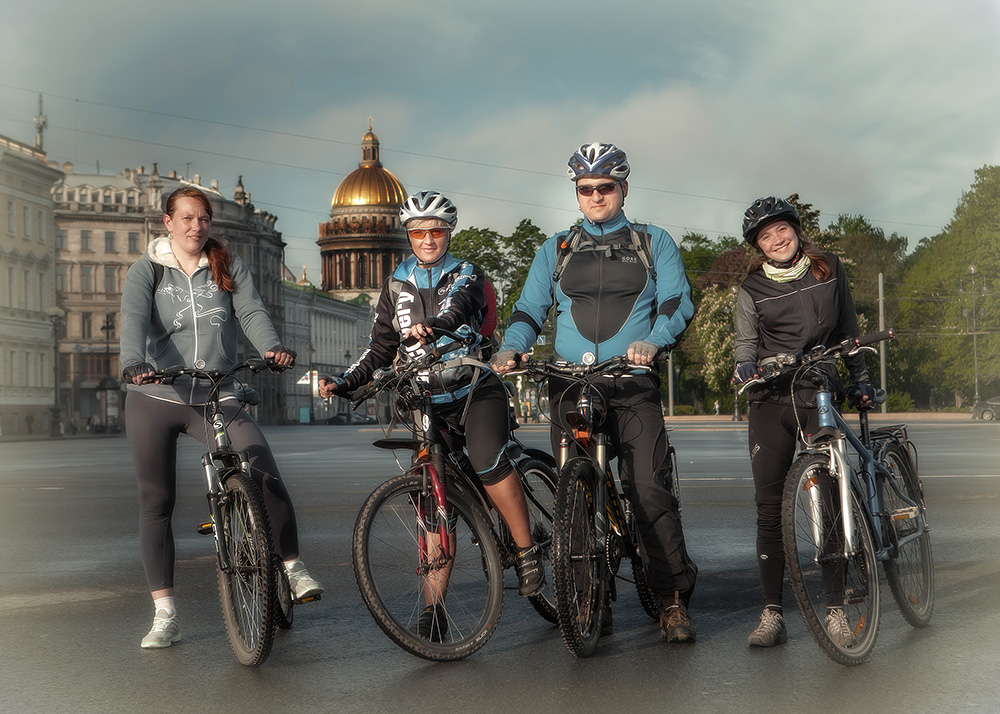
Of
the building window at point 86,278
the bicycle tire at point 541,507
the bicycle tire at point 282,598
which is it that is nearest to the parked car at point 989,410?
the bicycle tire at point 541,507

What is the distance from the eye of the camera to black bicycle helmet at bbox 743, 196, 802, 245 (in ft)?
19.1

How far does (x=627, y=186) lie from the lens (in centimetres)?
594

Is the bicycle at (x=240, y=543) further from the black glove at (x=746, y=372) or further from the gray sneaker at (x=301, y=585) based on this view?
the black glove at (x=746, y=372)

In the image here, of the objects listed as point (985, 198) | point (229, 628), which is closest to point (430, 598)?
point (229, 628)

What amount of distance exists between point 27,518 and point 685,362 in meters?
72.6

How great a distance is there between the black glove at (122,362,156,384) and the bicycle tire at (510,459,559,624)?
1.65m

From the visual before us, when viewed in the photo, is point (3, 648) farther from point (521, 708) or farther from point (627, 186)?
point (627, 186)

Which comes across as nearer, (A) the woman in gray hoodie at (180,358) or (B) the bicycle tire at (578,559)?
(B) the bicycle tire at (578,559)

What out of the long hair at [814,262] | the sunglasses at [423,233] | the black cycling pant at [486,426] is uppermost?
the sunglasses at [423,233]

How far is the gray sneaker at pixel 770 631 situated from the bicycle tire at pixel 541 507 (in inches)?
35.1

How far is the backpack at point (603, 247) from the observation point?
576cm

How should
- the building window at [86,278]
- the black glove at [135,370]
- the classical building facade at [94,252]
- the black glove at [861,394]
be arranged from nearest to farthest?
the black glove at [135,370] < the black glove at [861,394] < the classical building facade at [94,252] < the building window at [86,278]

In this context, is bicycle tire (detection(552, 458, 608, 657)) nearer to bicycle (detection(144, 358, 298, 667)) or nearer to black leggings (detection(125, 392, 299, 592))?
bicycle (detection(144, 358, 298, 667))

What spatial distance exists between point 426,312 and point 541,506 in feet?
3.43
